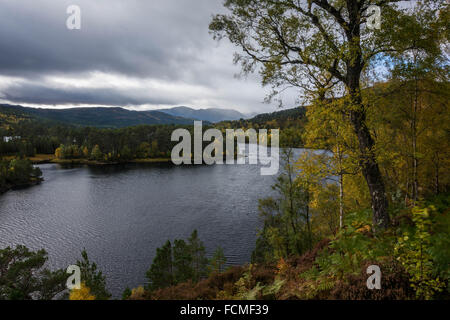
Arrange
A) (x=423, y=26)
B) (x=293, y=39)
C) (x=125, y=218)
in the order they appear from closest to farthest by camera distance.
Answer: (x=423, y=26)
(x=293, y=39)
(x=125, y=218)

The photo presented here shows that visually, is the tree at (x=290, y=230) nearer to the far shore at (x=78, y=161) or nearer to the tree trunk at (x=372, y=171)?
the tree trunk at (x=372, y=171)

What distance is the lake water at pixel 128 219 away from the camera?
27359mm

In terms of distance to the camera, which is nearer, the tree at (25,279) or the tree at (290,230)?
the tree at (25,279)

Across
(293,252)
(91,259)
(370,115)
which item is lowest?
(91,259)

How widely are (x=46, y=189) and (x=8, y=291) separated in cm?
5535

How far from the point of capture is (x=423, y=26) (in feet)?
23.7

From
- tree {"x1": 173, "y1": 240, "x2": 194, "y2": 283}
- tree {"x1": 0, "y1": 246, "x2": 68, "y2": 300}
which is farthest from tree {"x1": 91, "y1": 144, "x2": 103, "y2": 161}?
tree {"x1": 173, "y1": 240, "x2": 194, "y2": 283}

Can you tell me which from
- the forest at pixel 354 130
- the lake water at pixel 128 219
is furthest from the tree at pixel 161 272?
the forest at pixel 354 130

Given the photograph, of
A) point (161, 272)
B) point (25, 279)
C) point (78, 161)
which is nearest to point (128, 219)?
point (161, 272)

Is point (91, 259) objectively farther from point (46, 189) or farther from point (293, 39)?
point (46, 189)

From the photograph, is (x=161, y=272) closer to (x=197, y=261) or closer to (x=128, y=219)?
(x=197, y=261)

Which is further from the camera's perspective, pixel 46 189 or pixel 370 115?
pixel 46 189

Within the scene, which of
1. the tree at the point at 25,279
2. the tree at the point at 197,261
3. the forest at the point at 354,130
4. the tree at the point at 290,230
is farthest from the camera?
the tree at the point at 197,261

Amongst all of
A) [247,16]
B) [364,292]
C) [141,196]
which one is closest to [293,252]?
[364,292]
